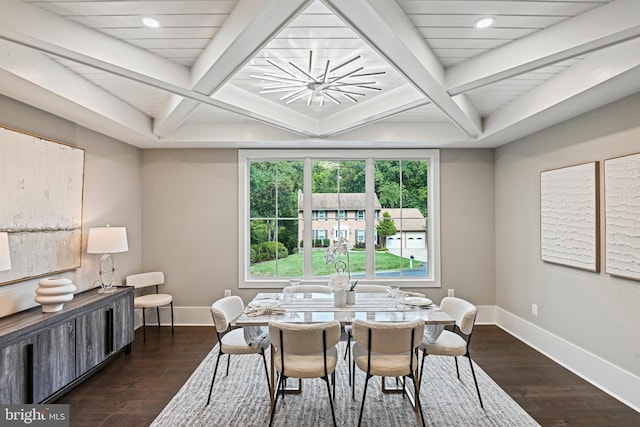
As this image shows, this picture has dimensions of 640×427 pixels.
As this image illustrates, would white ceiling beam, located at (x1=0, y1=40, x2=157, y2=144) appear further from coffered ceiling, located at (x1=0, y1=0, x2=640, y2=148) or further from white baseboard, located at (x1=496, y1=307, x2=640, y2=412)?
white baseboard, located at (x1=496, y1=307, x2=640, y2=412)

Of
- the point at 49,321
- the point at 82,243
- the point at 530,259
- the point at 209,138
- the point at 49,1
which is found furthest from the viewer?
the point at 209,138

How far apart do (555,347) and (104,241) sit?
4.82 metres

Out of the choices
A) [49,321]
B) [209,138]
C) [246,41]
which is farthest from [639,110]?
[49,321]

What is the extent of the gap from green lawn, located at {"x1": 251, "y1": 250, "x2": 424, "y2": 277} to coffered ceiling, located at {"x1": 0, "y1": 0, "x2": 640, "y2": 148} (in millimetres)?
1994

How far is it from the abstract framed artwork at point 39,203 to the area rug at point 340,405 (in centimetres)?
170

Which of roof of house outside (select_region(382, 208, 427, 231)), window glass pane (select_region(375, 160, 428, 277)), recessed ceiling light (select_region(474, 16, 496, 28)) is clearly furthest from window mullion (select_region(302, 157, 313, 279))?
recessed ceiling light (select_region(474, 16, 496, 28))

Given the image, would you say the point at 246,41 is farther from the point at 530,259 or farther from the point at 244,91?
the point at 530,259

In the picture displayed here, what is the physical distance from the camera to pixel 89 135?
3906 millimetres

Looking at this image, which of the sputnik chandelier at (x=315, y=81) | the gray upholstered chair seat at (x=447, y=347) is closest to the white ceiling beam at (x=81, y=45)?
the sputnik chandelier at (x=315, y=81)

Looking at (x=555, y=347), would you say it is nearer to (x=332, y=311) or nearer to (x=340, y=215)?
(x=332, y=311)

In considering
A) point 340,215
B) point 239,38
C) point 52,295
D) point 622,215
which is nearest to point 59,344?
point 52,295

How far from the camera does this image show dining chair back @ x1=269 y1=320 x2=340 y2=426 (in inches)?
94.6

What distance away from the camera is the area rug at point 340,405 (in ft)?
8.56

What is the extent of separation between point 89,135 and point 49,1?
7.12 ft
